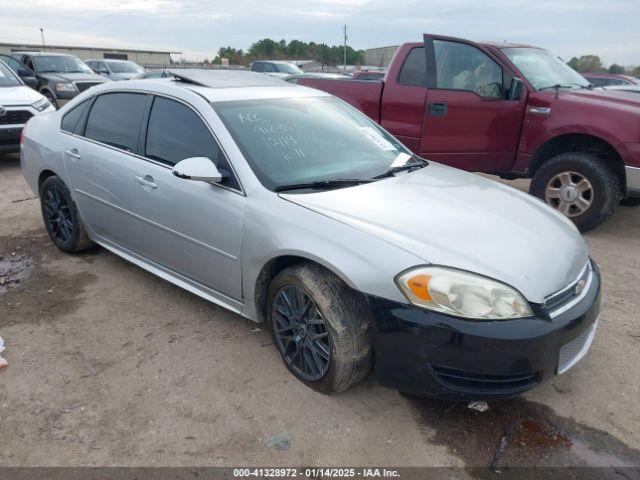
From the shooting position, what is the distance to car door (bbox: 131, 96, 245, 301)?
310 centimetres

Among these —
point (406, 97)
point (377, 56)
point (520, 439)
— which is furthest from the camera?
point (377, 56)

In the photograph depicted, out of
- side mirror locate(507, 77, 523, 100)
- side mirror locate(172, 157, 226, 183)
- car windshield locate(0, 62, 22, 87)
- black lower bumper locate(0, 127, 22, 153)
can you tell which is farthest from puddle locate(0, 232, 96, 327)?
car windshield locate(0, 62, 22, 87)

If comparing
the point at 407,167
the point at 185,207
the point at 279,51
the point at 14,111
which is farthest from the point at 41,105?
the point at 279,51

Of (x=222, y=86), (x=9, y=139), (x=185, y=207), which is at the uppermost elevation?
(x=222, y=86)

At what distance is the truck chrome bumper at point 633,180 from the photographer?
5.11 m

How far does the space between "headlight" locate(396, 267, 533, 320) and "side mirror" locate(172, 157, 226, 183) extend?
1280 mm

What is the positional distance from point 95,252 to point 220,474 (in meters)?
3.07

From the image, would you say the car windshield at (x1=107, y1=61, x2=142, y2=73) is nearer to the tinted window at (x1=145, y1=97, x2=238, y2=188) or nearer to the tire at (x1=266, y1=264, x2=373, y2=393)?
the tinted window at (x1=145, y1=97, x2=238, y2=188)

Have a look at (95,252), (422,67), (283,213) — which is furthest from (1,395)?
(422,67)

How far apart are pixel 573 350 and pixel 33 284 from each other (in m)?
3.81

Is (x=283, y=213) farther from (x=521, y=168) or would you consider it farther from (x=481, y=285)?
(x=521, y=168)

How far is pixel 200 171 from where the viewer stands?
3.01m

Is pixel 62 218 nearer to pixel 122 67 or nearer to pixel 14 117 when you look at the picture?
pixel 14 117

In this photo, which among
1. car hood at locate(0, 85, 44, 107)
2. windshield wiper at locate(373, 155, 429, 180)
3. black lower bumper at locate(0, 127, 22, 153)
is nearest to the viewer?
windshield wiper at locate(373, 155, 429, 180)
